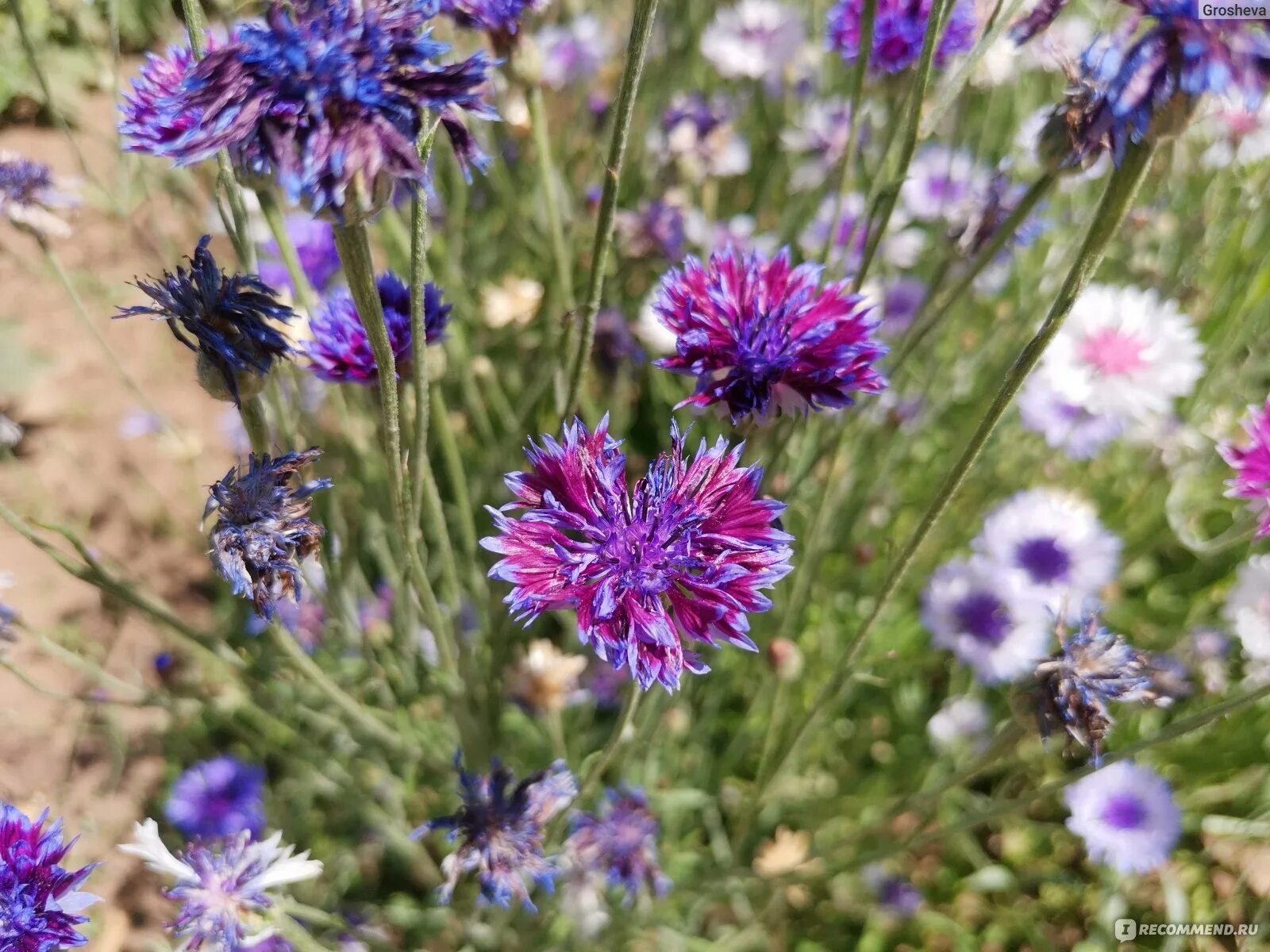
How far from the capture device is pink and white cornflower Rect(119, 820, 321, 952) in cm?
63

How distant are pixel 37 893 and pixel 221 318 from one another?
1.27ft

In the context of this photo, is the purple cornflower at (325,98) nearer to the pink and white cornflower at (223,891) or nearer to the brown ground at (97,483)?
the pink and white cornflower at (223,891)

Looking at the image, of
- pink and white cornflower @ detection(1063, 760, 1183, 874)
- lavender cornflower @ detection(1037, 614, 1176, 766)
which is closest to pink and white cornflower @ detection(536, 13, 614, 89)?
lavender cornflower @ detection(1037, 614, 1176, 766)

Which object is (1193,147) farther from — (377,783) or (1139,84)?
(377,783)

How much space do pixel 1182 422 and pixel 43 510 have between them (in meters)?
1.75

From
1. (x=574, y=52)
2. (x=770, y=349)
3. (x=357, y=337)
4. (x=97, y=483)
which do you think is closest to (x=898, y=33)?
(x=770, y=349)

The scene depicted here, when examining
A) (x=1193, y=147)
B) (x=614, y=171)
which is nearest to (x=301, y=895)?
(x=614, y=171)

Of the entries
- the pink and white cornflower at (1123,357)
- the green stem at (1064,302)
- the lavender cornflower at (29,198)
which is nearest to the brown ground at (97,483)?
the lavender cornflower at (29,198)

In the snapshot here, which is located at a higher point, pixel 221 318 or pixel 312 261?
pixel 312 261

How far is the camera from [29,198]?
0.96 meters

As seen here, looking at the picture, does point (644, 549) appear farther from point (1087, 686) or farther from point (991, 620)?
point (991, 620)

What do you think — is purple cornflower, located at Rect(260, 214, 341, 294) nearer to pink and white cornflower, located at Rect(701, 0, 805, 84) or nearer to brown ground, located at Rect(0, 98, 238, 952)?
brown ground, located at Rect(0, 98, 238, 952)

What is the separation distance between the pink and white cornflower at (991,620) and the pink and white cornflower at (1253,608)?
0.21 meters

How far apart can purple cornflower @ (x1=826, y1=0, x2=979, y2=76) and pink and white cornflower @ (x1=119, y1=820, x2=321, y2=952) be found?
0.92 m
